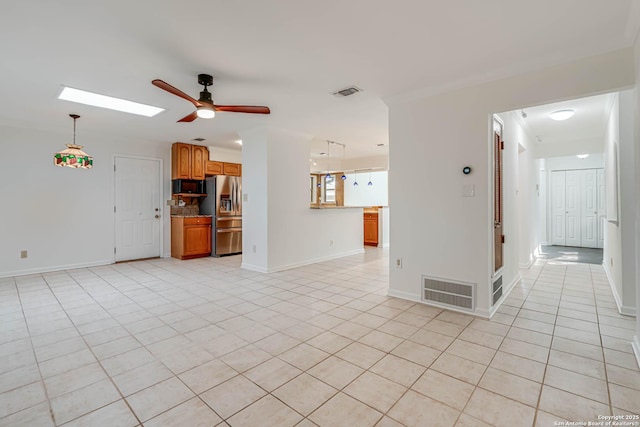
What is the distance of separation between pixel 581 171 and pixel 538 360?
7694mm

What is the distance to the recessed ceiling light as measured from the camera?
359cm

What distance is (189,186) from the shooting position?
6.62m

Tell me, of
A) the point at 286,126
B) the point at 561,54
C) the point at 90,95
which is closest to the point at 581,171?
the point at 561,54

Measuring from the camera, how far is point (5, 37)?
7.63 feet

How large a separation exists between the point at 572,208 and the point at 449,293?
6865 millimetres

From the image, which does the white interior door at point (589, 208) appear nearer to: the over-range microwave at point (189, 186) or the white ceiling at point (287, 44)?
the white ceiling at point (287, 44)

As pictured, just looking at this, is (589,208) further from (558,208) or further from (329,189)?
(329,189)

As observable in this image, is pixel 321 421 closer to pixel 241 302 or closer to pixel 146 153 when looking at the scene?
pixel 241 302

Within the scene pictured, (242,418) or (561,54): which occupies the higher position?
(561,54)

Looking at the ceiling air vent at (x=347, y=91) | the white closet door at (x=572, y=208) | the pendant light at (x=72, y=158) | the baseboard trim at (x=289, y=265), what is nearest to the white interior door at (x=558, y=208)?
the white closet door at (x=572, y=208)

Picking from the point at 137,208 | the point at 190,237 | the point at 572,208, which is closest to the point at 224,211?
the point at 190,237

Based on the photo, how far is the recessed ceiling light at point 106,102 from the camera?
3.59 meters

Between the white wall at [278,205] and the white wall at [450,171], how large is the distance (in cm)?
211

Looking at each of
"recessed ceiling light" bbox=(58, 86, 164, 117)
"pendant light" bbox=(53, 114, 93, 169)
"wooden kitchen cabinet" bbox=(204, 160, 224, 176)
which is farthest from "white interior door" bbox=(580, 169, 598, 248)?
"pendant light" bbox=(53, 114, 93, 169)
